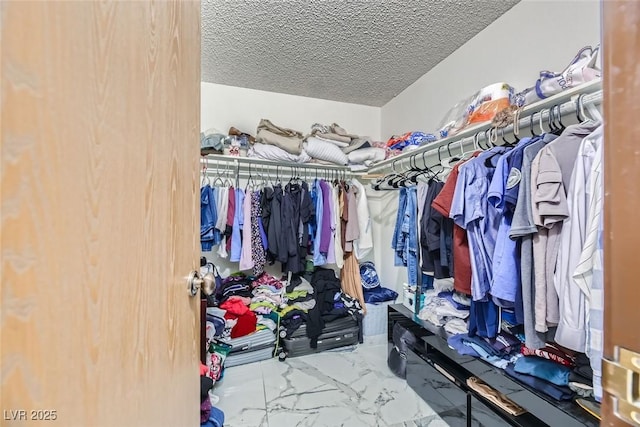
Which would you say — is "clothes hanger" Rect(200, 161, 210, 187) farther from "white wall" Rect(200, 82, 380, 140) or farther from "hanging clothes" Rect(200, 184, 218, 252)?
"white wall" Rect(200, 82, 380, 140)

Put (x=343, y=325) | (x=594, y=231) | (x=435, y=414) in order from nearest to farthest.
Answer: (x=594, y=231), (x=435, y=414), (x=343, y=325)

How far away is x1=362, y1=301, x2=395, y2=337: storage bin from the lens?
104 inches

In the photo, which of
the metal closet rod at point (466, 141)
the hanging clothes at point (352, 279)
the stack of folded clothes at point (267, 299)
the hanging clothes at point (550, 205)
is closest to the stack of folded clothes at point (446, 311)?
the hanging clothes at point (550, 205)

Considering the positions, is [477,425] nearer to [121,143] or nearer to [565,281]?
[565,281]

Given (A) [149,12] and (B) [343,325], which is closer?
(A) [149,12]

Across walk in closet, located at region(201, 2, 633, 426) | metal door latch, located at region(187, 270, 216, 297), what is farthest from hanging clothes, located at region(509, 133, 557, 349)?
metal door latch, located at region(187, 270, 216, 297)

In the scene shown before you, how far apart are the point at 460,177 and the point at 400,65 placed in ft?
4.55

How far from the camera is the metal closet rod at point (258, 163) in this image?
2.41m

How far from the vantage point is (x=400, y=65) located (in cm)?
229

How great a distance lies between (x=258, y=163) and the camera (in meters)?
2.57

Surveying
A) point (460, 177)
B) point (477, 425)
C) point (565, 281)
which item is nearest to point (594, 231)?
point (565, 281)

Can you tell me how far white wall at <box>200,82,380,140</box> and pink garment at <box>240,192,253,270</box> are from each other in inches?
33.4

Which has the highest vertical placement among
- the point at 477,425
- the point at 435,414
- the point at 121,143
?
the point at 121,143

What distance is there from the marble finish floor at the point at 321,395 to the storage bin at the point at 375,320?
0.31 meters
